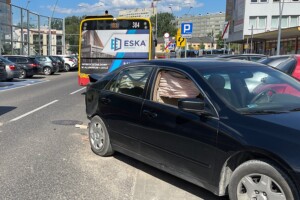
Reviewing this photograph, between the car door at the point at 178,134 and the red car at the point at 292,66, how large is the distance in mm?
3715

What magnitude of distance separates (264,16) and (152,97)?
6048 centimetres

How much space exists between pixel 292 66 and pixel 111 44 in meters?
7.89

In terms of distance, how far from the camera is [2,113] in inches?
407

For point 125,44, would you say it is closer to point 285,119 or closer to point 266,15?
Answer: point 285,119

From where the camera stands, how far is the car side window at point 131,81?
521 cm

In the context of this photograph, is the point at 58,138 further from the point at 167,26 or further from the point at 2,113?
the point at 167,26

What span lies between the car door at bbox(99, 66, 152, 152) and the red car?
11.9 ft

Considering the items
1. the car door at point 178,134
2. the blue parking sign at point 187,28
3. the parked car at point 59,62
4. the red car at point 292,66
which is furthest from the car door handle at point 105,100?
the parked car at point 59,62

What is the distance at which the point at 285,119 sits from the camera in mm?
3686

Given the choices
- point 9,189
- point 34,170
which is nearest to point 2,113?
point 34,170

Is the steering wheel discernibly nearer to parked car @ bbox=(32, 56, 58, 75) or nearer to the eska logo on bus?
the eska logo on bus

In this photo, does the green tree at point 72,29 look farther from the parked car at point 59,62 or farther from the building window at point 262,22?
the parked car at point 59,62

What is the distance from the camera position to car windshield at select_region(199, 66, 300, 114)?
162 inches

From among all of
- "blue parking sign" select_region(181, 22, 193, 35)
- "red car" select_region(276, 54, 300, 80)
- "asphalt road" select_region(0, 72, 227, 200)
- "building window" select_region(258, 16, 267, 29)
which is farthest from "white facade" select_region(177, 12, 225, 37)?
"asphalt road" select_region(0, 72, 227, 200)
